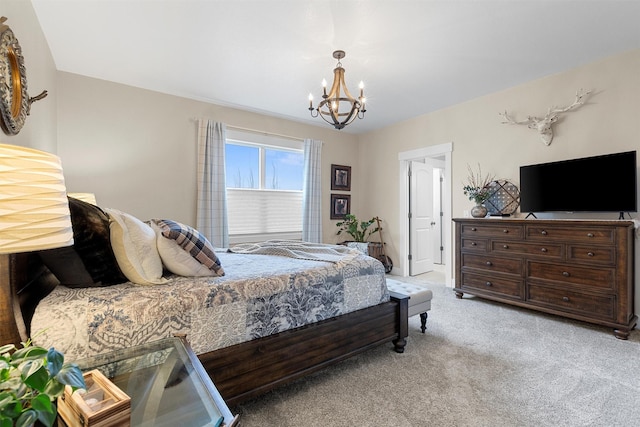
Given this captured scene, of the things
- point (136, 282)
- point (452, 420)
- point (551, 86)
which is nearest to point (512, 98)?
point (551, 86)

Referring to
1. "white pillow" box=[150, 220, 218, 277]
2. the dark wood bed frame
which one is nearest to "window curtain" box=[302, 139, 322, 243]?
the dark wood bed frame

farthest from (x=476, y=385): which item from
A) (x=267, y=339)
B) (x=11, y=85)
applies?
(x=11, y=85)

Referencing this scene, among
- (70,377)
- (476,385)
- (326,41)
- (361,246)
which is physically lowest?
(476,385)

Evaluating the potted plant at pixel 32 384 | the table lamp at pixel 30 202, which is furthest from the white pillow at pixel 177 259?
the potted plant at pixel 32 384

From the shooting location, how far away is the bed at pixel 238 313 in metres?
1.27

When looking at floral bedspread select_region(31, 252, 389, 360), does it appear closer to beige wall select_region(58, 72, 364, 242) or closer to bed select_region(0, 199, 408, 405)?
bed select_region(0, 199, 408, 405)

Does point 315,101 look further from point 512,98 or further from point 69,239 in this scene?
point 69,239

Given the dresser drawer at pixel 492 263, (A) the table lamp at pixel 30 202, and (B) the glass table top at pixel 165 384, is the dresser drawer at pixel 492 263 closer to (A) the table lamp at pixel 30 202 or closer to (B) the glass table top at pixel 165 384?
(B) the glass table top at pixel 165 384

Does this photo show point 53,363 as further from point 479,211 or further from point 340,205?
point 340,205

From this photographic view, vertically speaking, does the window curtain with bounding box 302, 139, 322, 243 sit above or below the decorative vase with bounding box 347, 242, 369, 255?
above

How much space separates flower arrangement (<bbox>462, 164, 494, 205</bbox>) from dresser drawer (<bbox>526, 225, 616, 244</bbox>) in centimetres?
70

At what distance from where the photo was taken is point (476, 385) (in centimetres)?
196

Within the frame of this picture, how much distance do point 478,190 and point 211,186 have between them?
11.8 feet

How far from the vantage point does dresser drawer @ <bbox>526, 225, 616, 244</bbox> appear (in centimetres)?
273
